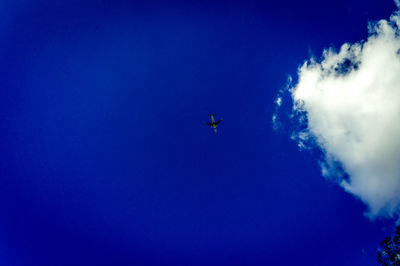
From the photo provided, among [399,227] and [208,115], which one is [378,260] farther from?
[208,115]

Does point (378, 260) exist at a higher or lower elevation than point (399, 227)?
lower

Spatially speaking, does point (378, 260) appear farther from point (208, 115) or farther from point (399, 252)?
point (208, 115)

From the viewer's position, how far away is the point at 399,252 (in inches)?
1193

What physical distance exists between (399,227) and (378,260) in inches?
229

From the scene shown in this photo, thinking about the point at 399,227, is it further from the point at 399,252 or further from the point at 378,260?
the point at 378,260

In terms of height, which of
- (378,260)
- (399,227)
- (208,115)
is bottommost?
(378,260)

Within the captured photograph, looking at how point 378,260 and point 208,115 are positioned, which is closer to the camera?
point 378,260

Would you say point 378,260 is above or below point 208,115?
below

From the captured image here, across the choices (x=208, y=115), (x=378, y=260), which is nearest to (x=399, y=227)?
(x=378, y=260)

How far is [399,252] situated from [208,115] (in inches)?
1357

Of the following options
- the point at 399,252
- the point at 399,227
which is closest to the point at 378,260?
the point at 399,252

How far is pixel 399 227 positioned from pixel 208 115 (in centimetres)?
3298

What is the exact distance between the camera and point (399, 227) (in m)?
30.9
